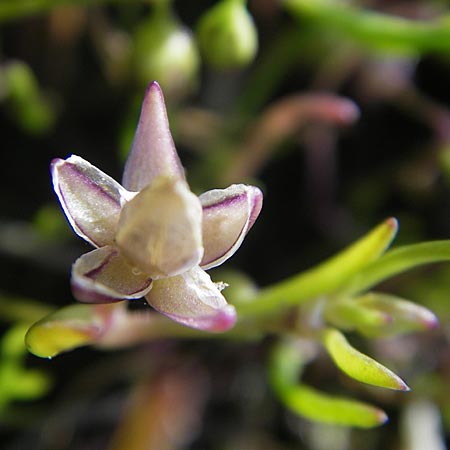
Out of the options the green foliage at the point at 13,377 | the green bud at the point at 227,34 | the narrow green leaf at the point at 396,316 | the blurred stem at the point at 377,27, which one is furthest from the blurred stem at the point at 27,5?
the narrow green leaf at the point at 396,316

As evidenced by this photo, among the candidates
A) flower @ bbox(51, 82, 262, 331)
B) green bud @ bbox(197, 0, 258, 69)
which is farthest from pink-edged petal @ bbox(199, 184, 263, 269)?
green bud @ bbox(197, 0, 258, 69)

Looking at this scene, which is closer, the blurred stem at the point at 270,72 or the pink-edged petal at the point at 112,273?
the pink-edged petal at the point at 112,273

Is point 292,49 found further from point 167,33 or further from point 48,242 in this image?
point 48,242

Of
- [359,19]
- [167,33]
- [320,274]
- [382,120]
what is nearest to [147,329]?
[320,274]

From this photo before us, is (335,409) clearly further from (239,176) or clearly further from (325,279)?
(239,176)

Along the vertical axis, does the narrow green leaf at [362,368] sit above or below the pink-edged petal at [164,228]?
below

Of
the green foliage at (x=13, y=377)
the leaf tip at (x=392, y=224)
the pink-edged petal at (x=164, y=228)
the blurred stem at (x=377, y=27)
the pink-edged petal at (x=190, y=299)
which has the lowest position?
the green foliage at (x=13, y=377)

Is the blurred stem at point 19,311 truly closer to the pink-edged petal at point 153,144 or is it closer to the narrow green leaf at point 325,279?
the narrow green leaf at point 325,279

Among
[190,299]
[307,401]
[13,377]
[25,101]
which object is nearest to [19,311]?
[13,377]
